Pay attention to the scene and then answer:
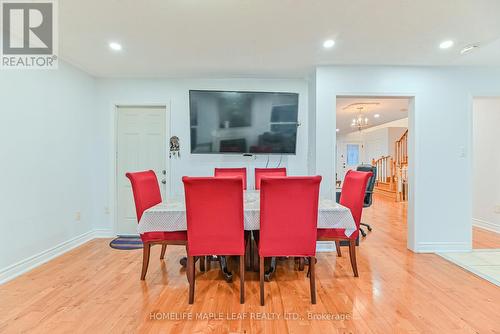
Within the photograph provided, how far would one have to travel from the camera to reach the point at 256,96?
3.54m

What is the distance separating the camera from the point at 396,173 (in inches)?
300

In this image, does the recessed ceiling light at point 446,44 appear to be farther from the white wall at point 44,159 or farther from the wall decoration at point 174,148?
the white wall at point 44,159

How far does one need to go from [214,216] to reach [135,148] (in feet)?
8.27

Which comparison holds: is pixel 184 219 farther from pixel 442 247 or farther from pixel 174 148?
pixel 442 247

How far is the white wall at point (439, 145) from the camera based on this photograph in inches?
125

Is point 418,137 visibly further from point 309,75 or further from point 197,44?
point 197,44

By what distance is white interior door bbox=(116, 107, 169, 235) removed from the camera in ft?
12.7

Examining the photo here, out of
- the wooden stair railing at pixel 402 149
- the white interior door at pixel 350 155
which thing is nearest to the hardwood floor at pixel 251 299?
the wooden stair railing at pixel 402 149

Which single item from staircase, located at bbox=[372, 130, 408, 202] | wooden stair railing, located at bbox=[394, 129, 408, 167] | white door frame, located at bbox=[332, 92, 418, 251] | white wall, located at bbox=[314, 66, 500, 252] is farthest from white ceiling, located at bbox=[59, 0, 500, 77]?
wooden stair railing, located at bbox=[394, 129, 408, 167]

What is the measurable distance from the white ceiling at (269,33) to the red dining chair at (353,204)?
1.41 m

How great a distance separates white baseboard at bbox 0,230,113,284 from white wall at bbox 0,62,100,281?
30 mm

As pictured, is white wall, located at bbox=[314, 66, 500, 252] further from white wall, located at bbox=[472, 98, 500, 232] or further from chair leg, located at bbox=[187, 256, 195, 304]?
chair leg, located at bbox=[187, 256, 195, 304]

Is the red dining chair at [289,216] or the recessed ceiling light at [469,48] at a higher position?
the recessed ceiling light at [469,48]

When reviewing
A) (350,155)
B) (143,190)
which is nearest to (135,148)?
(143,190)
